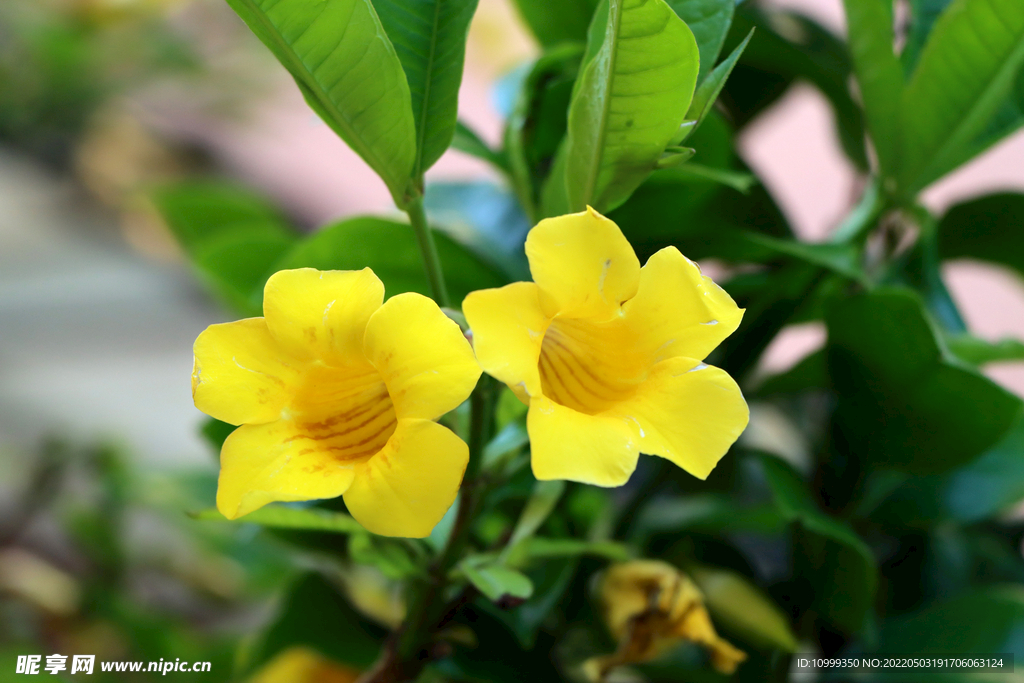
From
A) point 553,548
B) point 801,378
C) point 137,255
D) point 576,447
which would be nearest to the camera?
point 576,447

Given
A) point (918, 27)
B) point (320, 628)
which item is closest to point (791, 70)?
point (918, 27)

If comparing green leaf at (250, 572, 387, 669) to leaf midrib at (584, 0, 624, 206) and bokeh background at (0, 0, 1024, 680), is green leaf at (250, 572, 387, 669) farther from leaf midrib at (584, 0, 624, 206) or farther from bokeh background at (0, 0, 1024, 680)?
leaf midrib at (584, 0, 624, 206)

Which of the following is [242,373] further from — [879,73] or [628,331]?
[879,73]

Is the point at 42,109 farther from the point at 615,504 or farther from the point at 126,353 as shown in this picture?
the point at 615,504

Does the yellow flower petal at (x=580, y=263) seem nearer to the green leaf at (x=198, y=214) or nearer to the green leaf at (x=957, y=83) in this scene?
the green leaf at (x=957, y=83)

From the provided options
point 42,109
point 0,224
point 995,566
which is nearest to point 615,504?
point 995,566

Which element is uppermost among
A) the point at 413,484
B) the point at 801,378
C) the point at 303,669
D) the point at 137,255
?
the point at 413,484

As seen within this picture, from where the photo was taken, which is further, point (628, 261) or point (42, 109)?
point (42, 109)

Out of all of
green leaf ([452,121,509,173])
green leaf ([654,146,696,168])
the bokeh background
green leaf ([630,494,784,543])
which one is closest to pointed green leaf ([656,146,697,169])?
green leaf ([654,146,696,168])
